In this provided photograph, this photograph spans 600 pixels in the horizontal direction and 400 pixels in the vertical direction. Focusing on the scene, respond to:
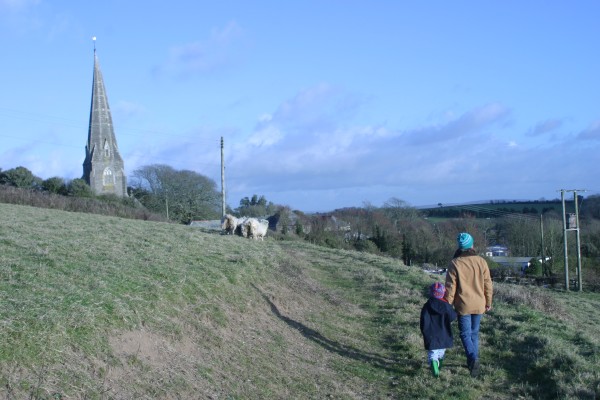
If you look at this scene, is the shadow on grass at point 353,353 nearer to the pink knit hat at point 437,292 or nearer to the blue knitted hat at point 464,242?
the pink knit hat at point 437,292

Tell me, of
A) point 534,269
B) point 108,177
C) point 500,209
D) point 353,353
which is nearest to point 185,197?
point 108,177

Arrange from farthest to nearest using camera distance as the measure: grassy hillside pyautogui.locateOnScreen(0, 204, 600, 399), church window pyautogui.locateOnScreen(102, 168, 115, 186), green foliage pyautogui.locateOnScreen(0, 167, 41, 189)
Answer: church window pyautogui.locateOnScreen(102, 168, 115, 186) < green foliage pyautogui.locateOnScreen(0, 167, 41, 189) < grassy hillside pyautogui.locateOnScreen(0, 204, 600, 399)

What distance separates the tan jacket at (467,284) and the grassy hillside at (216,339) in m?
0.86

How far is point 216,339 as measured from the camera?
7555 mm

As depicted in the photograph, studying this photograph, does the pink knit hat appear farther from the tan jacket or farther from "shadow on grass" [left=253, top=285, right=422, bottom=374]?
"shadow on grass" [left=253, top=285, right=422, bottom=374]

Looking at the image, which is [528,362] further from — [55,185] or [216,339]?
[55,185]

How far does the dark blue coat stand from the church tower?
63.9 metres

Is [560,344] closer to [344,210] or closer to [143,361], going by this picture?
[143,361]

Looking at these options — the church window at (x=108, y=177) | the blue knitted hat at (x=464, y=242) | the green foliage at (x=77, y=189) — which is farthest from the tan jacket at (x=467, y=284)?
the church window at (x=108, y=177)

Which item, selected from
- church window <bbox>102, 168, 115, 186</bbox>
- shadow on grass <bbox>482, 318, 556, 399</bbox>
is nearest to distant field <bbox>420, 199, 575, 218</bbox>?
church window <bbox>102, 168, 115, 186</bbox>

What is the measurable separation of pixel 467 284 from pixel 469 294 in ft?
0.43

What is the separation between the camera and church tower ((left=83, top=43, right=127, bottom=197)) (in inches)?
2670

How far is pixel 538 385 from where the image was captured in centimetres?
702

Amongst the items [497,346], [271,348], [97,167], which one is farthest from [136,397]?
[97,167]
